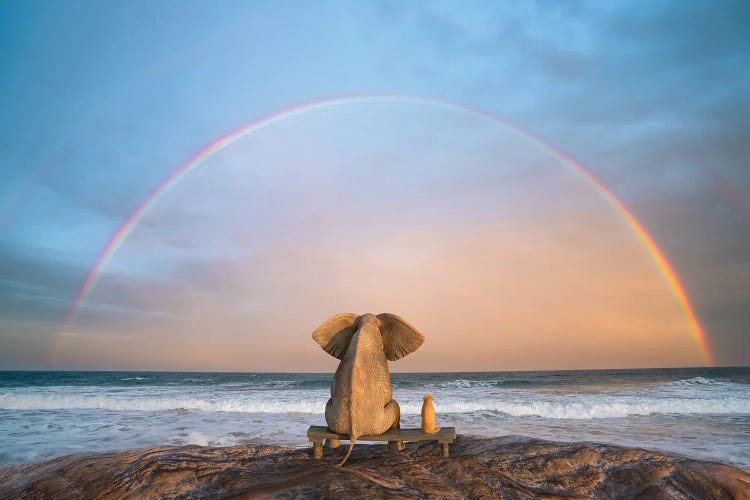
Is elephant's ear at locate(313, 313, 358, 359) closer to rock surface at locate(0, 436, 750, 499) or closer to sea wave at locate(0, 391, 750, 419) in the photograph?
rock surface at locate(0, 436, 750, 499)

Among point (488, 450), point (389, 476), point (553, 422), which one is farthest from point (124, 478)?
point (553, 422)

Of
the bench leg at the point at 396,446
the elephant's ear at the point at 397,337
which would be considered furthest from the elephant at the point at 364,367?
the bench leg at the point at 396,446

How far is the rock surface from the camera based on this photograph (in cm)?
509

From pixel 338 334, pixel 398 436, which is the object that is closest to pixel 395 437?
pixel 398 436

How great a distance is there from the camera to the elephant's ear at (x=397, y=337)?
7832 mm

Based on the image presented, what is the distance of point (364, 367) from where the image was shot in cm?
704

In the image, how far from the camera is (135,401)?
26.4 meters

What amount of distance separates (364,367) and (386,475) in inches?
70.2

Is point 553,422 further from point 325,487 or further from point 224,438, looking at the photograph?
point 325,487

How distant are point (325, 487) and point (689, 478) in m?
4.14

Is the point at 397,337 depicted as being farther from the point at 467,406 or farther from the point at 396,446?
the point at 467,406

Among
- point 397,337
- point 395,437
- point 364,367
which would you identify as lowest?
point 395,437

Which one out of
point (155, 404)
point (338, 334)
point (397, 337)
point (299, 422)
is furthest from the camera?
point (155, 404)

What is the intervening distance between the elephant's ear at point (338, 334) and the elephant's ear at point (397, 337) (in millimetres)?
523
